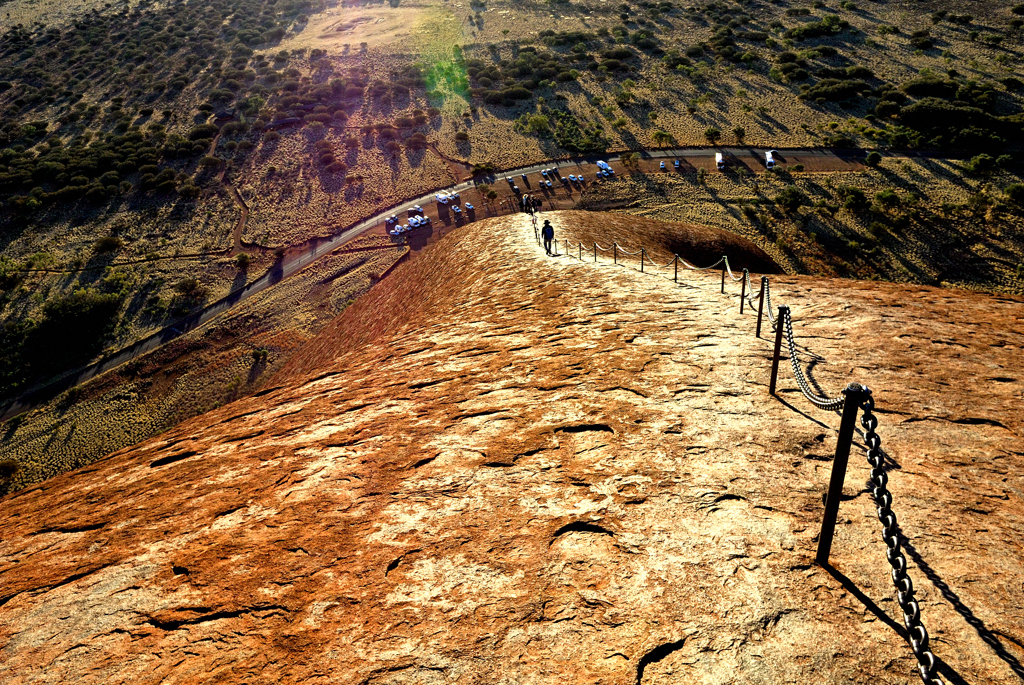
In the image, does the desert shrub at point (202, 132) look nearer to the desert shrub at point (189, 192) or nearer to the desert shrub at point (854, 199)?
the desert shrub at point (189, 192)

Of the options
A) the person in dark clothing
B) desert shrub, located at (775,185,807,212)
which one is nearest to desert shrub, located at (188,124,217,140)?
the person in dark clothing

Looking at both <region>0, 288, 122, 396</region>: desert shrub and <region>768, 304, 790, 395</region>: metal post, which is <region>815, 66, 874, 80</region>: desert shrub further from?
<region>0, 288, 122, 396</region>: desert shrub

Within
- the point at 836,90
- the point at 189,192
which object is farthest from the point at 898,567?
the point at 836,90

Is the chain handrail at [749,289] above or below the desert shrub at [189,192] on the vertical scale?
below

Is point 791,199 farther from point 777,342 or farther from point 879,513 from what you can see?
point 879,513

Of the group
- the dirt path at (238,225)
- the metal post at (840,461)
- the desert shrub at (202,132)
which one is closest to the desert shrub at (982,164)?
the metal post at (840,461)

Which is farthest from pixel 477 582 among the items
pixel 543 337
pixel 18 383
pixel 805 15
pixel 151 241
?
pixel 805 15
